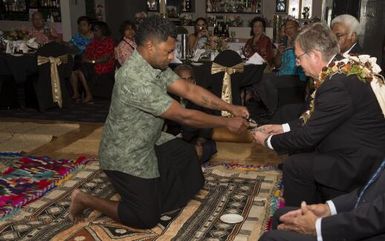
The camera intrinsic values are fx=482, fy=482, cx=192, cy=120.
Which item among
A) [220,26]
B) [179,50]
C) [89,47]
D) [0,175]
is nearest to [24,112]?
[89,47]

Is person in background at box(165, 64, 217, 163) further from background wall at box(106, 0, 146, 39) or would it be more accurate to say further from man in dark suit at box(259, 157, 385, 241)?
background wall at box(106, 0, 146, 39)

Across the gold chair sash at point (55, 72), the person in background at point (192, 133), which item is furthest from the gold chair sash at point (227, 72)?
the gold chair sash at point (55, 72)

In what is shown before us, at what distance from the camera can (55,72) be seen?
645cm

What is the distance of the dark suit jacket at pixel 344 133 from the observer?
2471 millimetres

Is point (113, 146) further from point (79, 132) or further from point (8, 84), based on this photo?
point (8, 84)

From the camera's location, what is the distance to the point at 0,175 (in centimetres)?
398

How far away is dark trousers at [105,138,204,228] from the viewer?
295cm

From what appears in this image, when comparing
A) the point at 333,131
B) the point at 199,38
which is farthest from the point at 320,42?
the point at 199,38

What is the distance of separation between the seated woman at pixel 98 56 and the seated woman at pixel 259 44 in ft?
6.63

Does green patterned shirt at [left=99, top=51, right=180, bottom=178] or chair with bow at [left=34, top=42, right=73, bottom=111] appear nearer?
green patterned shirt at [left=99, top=51, right=180, bottom=178]

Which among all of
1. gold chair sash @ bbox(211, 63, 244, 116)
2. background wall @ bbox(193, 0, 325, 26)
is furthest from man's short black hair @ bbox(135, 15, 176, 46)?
background wall @ bbox(193, 0, 325, 26)

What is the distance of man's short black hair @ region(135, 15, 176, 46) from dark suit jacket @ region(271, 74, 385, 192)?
3.01ft

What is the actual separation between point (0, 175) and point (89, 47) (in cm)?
358

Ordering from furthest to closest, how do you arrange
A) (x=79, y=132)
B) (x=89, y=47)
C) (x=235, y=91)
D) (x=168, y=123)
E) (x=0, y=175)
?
(x=89, y=47), (x=235, y=91), (x=79, y=132), (x=168, y=123), (x=0, y=175)
